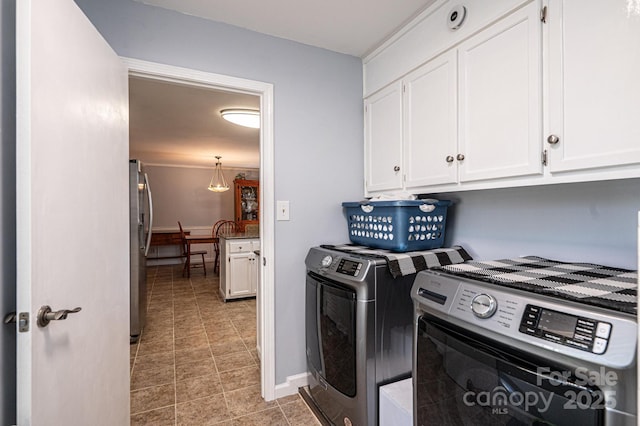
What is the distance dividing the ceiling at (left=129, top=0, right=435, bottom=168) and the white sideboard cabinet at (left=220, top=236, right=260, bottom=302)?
1.53 metres

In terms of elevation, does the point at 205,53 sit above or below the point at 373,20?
below

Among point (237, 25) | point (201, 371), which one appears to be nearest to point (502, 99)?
point (237, 25)

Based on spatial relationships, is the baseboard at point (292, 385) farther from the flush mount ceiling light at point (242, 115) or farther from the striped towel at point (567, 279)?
the flush mount ceiling light at point (242, 115)

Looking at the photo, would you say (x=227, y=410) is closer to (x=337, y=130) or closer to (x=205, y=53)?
(x=337, y=130)

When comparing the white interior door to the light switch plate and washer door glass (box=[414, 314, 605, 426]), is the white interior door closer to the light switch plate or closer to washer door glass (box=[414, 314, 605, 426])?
the light switch plate

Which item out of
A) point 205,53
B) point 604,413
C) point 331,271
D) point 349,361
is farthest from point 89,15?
point 604,413

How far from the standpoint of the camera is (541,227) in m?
1.39

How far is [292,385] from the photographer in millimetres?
1965

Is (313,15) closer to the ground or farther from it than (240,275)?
farther from it

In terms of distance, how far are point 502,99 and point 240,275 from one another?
141 inches

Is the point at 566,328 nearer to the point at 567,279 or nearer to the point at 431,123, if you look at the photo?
the point at 567,279

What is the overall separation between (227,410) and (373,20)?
2.45 m

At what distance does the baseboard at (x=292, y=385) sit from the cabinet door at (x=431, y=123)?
4.61 feet

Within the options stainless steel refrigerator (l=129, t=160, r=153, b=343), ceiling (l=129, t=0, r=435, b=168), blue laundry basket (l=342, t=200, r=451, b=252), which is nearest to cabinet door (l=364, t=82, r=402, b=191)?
blue laundry basket (l=342, t=200, r=451, b=252)
